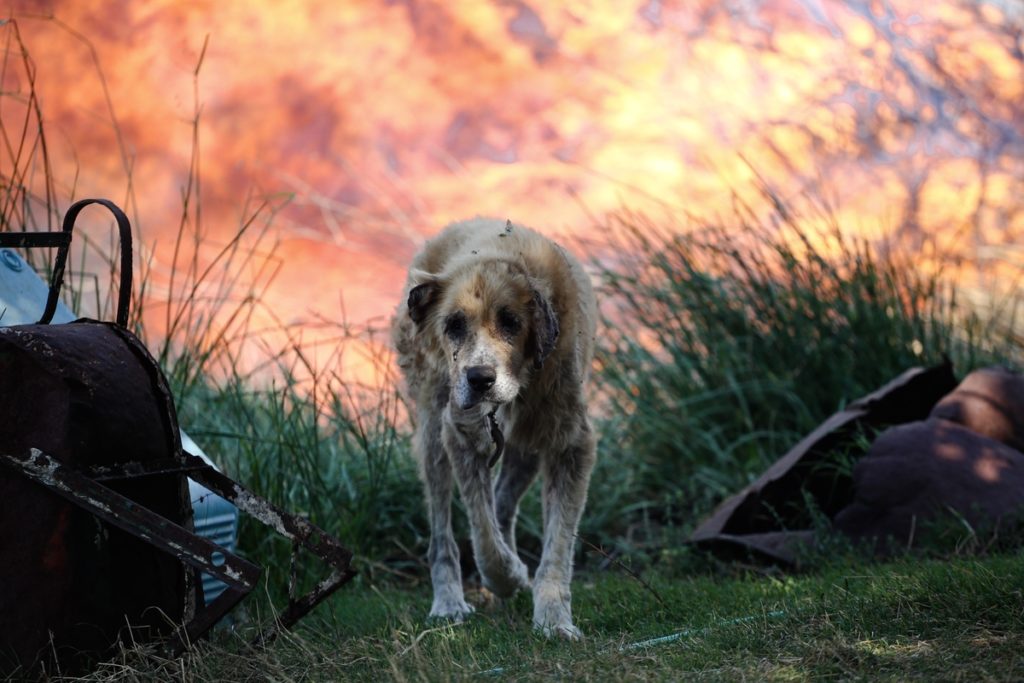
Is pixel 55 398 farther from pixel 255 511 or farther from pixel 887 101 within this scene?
pixel 887 101

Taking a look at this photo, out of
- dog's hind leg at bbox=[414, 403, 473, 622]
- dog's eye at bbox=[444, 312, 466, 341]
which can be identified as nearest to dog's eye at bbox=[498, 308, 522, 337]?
dog's eye at bbox=[444, 312, 466, 341]

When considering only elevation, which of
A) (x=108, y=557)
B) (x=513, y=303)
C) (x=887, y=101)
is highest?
(x=887, y=101)

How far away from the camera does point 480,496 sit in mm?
4293

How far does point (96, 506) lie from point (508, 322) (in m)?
1.47

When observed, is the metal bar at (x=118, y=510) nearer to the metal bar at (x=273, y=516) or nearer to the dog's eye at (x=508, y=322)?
the metal bar at (x=273, y=516)

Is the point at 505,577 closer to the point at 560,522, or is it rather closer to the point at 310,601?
the point at 560,522

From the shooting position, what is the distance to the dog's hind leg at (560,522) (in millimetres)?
3975

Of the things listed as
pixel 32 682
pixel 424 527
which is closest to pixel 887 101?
pixel 424 527

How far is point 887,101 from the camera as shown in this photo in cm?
966

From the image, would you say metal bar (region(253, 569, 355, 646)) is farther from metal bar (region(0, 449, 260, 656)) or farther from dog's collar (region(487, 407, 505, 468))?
dog's collar (region(487, 407, 505, 468))

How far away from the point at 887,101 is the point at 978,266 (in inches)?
67.3

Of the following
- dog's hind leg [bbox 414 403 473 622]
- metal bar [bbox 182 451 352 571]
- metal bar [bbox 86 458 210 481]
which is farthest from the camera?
dog's hind leg [bbox 414 403 473 622]

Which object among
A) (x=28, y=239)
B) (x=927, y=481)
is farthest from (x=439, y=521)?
(x=927, y=481)

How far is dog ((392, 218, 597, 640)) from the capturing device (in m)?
3.92
